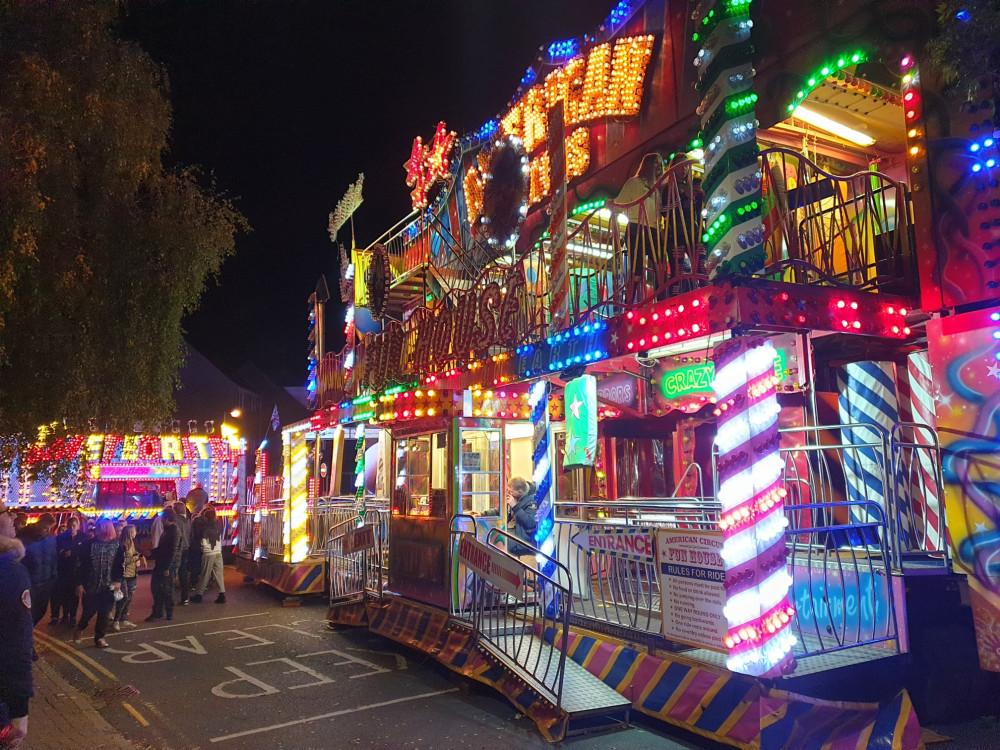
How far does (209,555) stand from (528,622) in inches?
337

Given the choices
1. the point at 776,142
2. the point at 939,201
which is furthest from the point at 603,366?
the point at 939,201

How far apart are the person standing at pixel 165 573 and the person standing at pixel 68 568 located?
1226mm

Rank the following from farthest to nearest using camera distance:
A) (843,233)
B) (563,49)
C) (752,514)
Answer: (563,49) → (843,233) → (752,514)

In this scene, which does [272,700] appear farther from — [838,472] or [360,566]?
[838,472]

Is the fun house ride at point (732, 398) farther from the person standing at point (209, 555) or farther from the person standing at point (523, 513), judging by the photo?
the person standing at point (209, 555)

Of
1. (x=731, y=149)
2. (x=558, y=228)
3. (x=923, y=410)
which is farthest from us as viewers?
(x=558, y=228)

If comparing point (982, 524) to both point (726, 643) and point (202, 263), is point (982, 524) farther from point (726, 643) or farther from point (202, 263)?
point (202, 263)

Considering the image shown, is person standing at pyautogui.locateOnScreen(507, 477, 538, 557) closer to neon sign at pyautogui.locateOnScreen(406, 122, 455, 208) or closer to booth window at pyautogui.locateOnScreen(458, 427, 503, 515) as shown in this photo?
booth window at pyautogui.locateOnScreen(458, 427, 503, 515)

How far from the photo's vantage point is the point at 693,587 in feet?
20.4

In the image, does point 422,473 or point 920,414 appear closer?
point 920,414

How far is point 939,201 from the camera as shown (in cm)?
670

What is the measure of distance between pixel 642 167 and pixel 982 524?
21.2ft

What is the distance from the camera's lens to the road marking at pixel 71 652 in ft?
29.3

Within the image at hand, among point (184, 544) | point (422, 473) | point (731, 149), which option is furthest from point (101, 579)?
point (731, 149)
